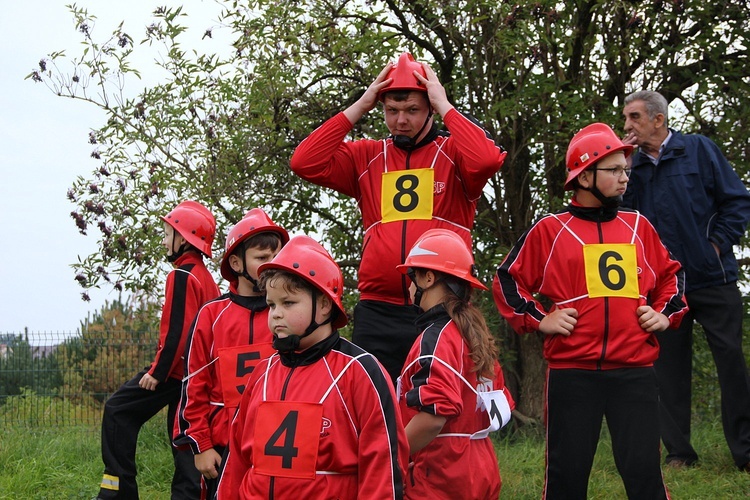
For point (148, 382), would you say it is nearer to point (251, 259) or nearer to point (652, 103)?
point (251, 259)

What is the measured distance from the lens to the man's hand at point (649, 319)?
5.01 m

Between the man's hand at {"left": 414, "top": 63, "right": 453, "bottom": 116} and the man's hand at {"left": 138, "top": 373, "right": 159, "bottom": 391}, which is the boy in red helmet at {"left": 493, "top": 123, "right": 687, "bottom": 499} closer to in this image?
the man's hand at {"left": 414, "top": 63, "right": 453, "bottom": 116}

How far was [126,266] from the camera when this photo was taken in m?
9.20

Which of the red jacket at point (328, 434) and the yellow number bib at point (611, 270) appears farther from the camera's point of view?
the yellow number bib at point (611, 270)

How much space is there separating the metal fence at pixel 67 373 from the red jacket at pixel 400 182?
22.4 feet

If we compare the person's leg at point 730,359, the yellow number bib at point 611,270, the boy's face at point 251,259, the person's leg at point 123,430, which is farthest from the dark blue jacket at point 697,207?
the person's leg at point 123,430

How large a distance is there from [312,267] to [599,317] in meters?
1.82

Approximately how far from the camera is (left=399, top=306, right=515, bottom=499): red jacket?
4.12 m

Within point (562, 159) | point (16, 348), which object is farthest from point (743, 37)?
point (16, 348)

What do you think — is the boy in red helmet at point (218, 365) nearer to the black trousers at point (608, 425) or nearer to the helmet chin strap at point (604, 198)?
the black trousers at point (608, 425)

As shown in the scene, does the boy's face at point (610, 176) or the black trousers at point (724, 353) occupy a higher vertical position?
the boy's face at point (610, 176)

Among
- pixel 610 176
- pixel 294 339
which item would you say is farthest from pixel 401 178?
pixel 294 339

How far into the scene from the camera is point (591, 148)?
17.4 feet

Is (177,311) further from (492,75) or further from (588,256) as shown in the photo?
(492,75)
